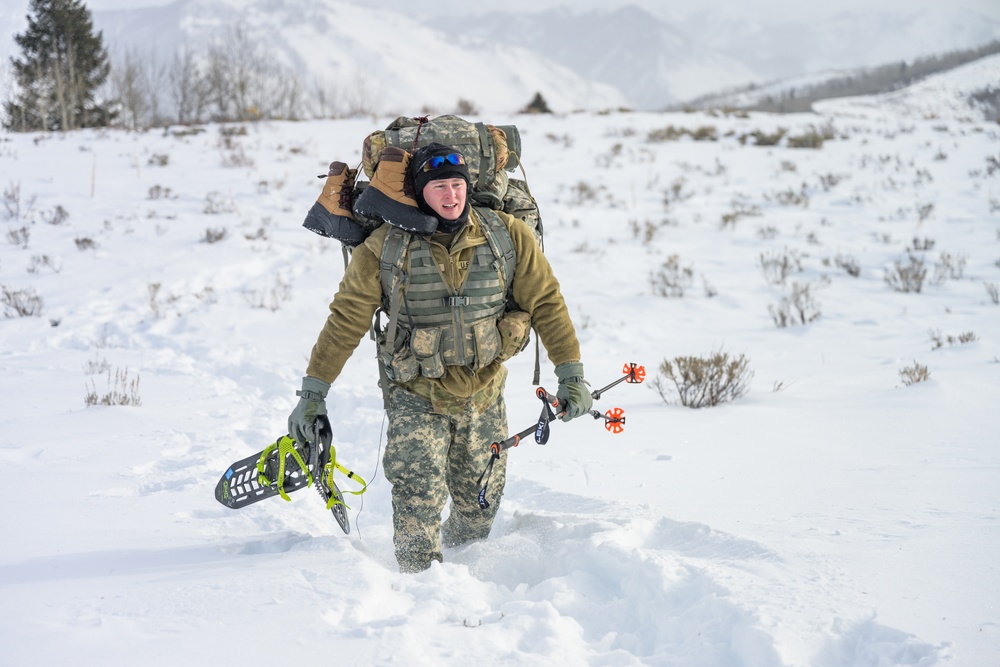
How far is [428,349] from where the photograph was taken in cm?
279

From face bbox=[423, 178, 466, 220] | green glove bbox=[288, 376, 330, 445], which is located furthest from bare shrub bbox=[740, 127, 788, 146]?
green glove bbox=[288, 376, 330, 445]

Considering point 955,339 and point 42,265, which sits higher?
point 42,265

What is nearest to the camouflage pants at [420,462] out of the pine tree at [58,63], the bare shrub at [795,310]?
the bare shrub at [795,310]

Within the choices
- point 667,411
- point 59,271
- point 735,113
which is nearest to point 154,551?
point 667,411

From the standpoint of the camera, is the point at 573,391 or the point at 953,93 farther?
the point at 953,93

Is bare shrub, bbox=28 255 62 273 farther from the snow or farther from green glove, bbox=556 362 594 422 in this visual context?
green glove, bbox=556 362 594 422

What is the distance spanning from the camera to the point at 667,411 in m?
4.89

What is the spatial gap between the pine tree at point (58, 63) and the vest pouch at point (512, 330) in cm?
2616

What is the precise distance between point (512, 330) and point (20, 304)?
657 cm

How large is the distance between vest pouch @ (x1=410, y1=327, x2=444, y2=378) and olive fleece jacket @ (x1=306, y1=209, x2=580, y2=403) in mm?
107

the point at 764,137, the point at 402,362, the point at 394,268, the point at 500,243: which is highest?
the point at 764,137

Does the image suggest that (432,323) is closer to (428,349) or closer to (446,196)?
(428,349)

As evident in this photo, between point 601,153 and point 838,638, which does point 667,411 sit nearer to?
point 838,638

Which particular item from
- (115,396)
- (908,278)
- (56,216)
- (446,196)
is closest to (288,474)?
(446,196)
